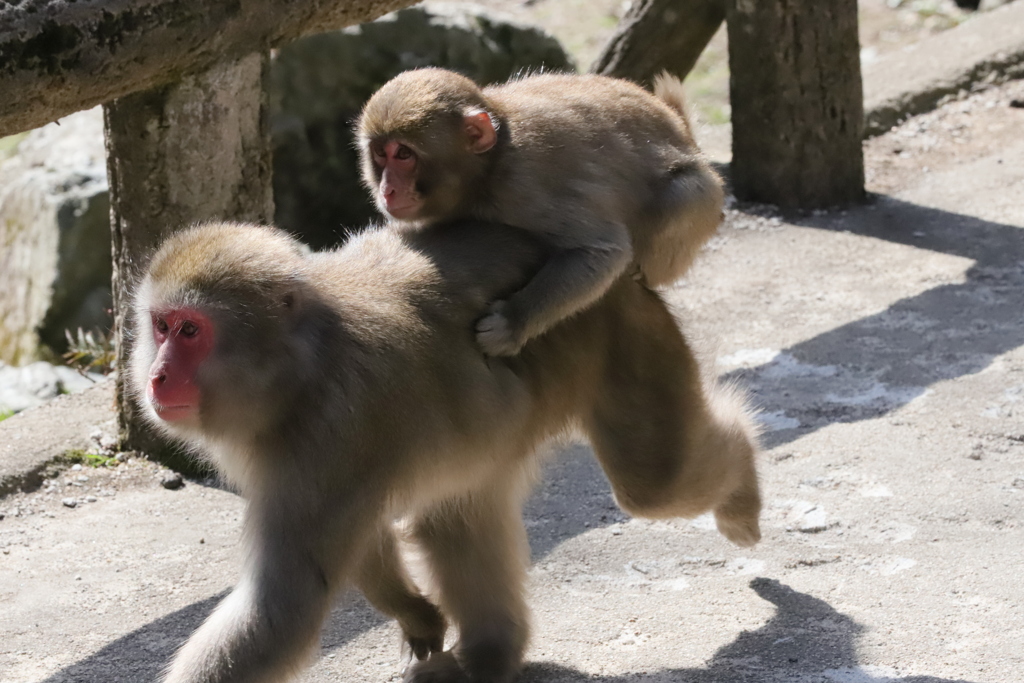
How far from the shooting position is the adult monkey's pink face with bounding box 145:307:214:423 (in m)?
2.74

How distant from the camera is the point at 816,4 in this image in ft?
22.7

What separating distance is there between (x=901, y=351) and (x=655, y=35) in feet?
8.73

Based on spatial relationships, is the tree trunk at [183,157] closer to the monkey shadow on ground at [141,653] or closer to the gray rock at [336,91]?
the monkey shadow on ground at [141,653]

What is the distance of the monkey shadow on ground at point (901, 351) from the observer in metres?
5.12

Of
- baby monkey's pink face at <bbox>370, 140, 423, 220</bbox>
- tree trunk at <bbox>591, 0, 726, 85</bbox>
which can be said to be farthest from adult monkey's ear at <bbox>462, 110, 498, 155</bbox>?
tree trunk at <bbox>591, 0, 726, 85</bbox>

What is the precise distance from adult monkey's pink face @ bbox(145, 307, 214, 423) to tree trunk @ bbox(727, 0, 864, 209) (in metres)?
5.05

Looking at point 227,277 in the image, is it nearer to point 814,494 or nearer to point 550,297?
point 550,297

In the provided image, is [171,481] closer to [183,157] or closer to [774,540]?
[183,157]

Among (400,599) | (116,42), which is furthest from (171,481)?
(116,42)

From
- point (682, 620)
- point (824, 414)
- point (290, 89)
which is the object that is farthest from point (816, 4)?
point (682, 620)

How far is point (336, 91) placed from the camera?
834 cm

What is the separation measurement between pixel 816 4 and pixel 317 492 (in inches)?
201

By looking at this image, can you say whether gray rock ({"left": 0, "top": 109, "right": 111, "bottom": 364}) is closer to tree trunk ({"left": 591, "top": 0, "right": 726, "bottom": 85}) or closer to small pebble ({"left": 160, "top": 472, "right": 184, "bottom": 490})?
small pebble ({"left": 160, "top": 472, "right": 184, "bottom": 490})

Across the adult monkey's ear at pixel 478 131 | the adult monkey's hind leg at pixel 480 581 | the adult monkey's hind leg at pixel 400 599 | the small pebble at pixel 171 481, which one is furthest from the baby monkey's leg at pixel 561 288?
the small pebble at pixel 171 481
